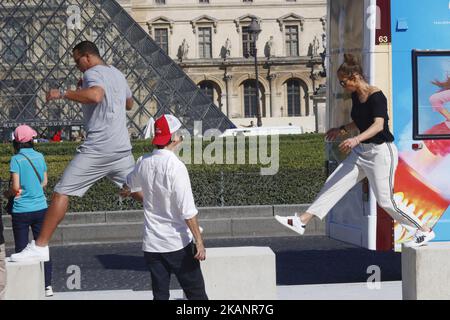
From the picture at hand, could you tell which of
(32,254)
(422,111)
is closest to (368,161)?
(422,111)

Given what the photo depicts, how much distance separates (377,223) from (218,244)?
162 inches

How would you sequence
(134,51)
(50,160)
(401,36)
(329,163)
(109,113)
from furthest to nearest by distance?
1. (134,51)
2. (50,160)
3. (329,163)
4. (401,36)
5. (109,113)

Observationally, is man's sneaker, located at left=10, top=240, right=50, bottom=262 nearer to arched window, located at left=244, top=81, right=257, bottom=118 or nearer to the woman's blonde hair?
the woman's blonde hair

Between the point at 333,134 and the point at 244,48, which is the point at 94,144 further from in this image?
the point at 244,48

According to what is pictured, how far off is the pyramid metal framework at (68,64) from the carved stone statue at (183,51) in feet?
95.6

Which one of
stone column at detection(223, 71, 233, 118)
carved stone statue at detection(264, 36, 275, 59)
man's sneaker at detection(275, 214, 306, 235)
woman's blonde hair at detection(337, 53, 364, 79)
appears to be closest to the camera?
man's sneaker at detection(275, 214, 306, 235)

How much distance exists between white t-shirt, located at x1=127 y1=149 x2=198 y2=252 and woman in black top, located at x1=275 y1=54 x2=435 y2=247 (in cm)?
183

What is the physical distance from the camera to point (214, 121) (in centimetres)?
4350

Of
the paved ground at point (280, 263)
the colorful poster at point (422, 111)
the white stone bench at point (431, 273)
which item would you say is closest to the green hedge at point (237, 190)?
the paved ground at point (280, 263)

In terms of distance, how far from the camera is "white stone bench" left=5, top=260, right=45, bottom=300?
21.4 ft

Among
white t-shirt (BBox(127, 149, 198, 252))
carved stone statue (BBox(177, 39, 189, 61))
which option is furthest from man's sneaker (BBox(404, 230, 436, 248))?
carved stone statue (BBox(177, 39, 189, 61))

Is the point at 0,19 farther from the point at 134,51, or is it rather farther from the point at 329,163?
the point at 329,163
